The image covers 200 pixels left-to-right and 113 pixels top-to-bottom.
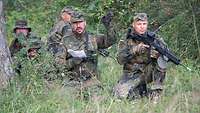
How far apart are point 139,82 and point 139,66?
236 mm

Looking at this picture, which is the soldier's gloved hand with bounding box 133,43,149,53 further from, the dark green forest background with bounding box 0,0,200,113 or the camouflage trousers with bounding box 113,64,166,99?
the dark green forest background with bounding box 0,0,200,113

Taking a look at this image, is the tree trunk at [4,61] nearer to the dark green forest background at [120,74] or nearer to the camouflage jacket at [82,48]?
the dark green forest background at [120,74]

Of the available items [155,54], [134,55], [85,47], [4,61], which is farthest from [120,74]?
[4,61]

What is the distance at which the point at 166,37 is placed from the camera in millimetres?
10086

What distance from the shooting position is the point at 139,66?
8023mm

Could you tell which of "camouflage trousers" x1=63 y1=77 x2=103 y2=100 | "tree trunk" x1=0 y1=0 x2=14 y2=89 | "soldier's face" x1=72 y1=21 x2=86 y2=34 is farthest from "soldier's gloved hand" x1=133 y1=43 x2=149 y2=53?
"tree trunk" x1=0 y1=0 x2=14 y2=89

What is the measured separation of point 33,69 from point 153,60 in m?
1.95

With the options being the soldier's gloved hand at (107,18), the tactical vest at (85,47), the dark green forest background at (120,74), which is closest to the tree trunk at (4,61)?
the dark green forest background at (120,74)

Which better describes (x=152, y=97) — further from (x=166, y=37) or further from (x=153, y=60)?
(x=166, y=37)

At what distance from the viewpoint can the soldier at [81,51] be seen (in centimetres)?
817

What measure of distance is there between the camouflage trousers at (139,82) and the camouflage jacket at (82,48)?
1.70 ft

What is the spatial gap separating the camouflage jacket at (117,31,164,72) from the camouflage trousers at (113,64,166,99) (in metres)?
0.08

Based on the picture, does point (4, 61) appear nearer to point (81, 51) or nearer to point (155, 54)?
point (81, 51)

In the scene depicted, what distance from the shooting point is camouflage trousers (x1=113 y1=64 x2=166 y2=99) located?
7844mm
